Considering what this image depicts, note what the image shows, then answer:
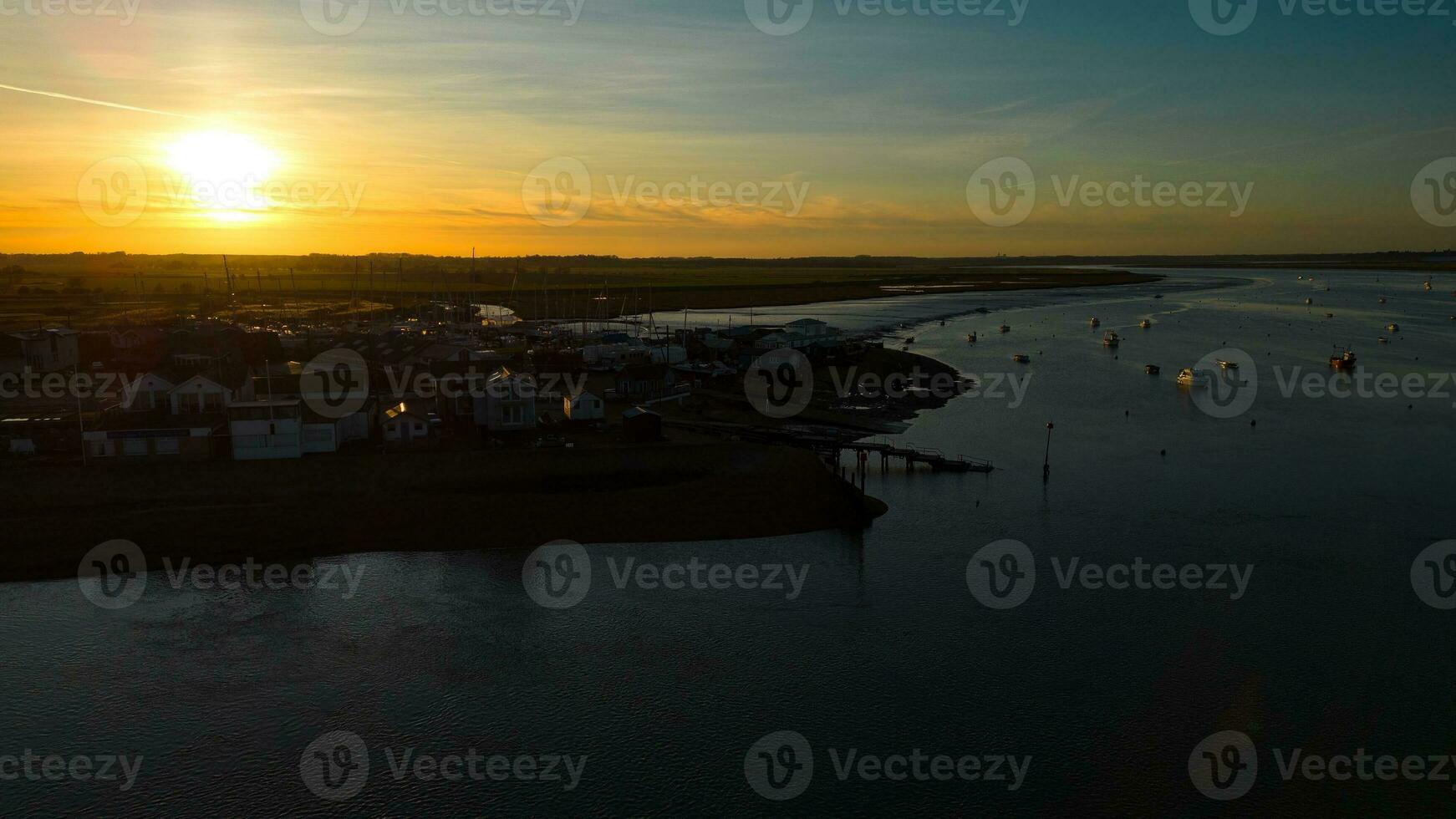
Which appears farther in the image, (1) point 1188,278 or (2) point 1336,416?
(1) point 1188,278

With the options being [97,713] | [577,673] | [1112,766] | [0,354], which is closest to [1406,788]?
[1112,766]

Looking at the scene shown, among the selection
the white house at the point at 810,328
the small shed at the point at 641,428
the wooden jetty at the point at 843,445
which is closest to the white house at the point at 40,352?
the small shed at the point at 641,428

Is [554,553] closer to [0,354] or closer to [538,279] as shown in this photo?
[0,354]

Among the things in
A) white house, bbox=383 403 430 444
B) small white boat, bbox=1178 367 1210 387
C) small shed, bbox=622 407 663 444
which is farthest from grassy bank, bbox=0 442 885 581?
small white boat, bbox=1178 367 1210 387

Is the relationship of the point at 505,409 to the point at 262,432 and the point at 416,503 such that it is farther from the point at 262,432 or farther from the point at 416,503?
the point at 262,432

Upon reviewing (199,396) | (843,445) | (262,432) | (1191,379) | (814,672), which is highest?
(199,396)

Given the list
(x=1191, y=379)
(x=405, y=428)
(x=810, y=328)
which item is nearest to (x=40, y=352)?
(x=405, y=428)

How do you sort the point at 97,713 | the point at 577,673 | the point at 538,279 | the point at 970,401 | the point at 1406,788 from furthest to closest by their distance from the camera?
1. the point at 538,279
2. the point at 970,401
3. the point at 577,673
4. the point at 97,713
5. the point at 1406,788
